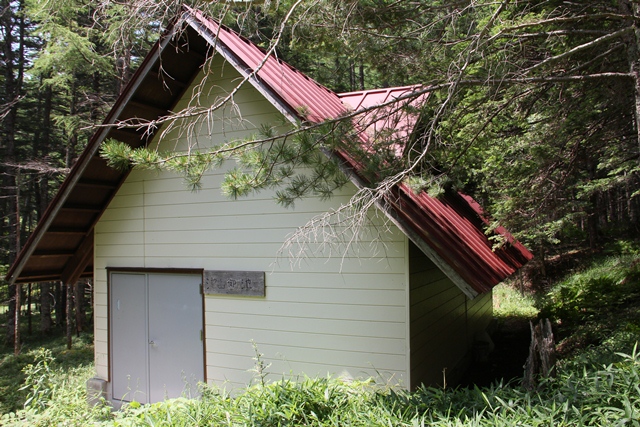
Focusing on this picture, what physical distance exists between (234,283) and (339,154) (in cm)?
259

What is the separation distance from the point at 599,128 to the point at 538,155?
1.11m

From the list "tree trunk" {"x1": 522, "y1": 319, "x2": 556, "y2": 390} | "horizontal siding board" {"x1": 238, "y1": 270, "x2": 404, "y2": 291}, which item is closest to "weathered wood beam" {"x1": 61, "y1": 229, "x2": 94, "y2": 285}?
"horizontal siding board" {"x1": 238, "y1": 270, "x2": 404, "y2": 291}

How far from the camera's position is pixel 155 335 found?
6855 mm

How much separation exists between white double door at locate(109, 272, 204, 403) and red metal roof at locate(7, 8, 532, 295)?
1.39 metres

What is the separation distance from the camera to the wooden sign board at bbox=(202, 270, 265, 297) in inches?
232

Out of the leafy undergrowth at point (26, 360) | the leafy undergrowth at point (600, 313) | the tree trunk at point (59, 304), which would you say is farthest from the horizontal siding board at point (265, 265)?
the tree trunk at point (59, 304)

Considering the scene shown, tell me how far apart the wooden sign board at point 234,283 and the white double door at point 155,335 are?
277 millimetres

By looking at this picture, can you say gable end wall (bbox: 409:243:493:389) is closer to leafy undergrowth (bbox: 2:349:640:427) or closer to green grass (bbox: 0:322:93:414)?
leafy undergrowth (bbox: 2:349:640:427)

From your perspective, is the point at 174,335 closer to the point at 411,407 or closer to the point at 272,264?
the point at 272,264

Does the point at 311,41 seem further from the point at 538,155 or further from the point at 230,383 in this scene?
the point at 230,383

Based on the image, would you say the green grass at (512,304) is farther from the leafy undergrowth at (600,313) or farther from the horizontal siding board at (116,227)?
the horizontal siding board at (116,227)

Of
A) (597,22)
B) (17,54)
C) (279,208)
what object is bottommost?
(279,208)

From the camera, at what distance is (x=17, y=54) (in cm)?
1827

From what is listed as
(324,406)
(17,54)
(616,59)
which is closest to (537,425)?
(324,406)
